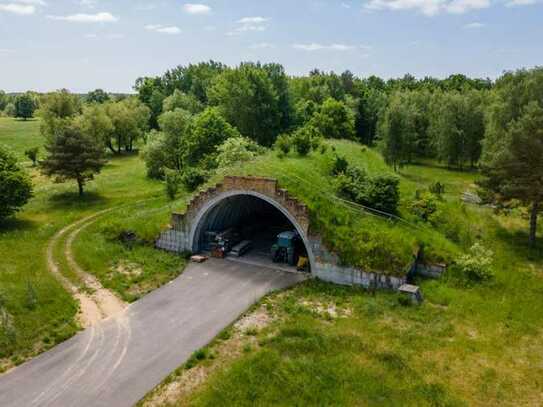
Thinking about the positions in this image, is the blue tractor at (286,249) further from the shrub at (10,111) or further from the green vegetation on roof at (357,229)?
the shrub at (10,111)

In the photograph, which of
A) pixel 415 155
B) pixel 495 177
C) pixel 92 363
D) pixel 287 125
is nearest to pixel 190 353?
pixel 92 363

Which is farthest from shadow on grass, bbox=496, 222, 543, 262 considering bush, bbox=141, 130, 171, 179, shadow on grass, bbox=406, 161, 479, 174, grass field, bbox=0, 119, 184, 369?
bush, bbox=141, 130, 171, 179

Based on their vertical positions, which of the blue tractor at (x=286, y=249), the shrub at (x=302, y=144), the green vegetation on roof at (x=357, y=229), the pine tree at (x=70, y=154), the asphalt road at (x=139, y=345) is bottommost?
the asphalt road at (x=139, y=345)

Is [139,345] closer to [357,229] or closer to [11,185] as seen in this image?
[357,229]

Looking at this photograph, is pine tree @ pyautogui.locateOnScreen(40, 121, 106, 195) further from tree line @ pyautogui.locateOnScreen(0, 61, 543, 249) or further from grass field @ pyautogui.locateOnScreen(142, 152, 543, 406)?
grass field @ pyautogui.locateOnScreen(142, 152, 543, 406)

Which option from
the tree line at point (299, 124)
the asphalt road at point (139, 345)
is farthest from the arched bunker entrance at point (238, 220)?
the tree line at point (299, 124)

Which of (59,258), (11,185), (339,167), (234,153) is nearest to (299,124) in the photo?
(234,153)
